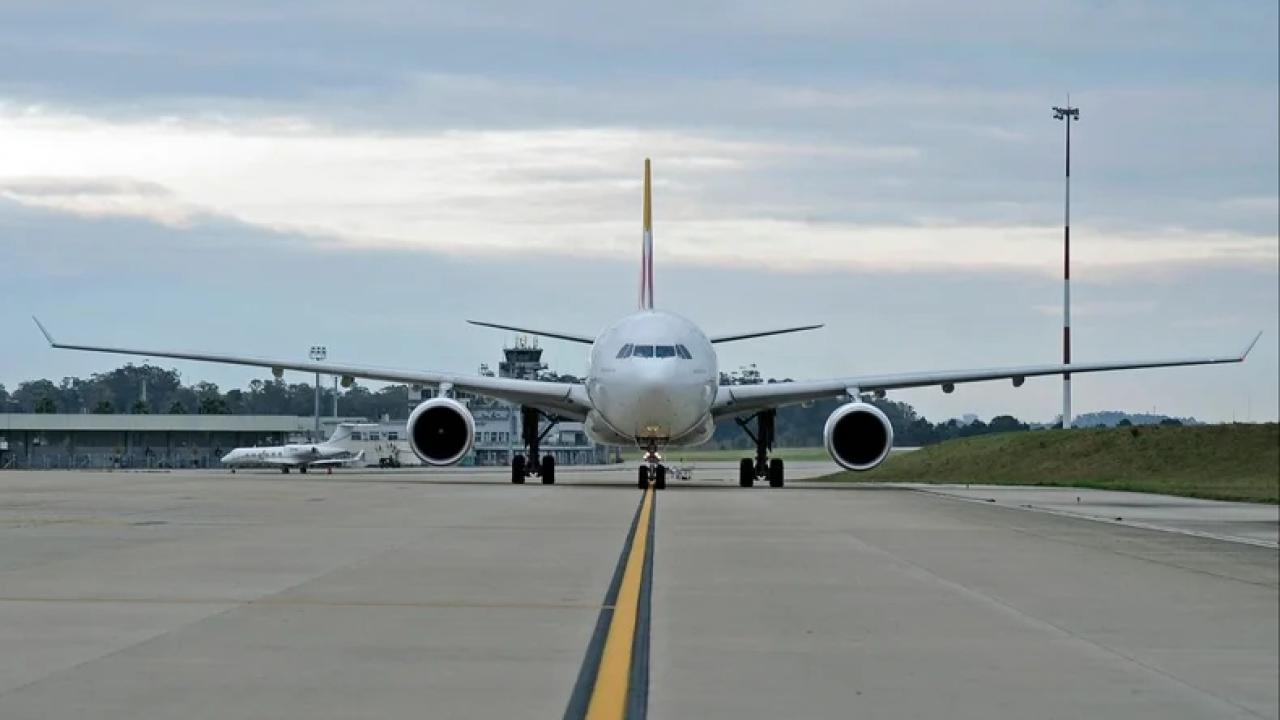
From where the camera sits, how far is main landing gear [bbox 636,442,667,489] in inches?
1582

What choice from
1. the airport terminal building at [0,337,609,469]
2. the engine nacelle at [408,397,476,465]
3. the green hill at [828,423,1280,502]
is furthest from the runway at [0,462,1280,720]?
the airport terminal building at [0,337,609,469]

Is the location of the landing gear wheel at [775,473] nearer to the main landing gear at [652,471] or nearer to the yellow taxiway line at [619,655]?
the main landing gear at [652,471]

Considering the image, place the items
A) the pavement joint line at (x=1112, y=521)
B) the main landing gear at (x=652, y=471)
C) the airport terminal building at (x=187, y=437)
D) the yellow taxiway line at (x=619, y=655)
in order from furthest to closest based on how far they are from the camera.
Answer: the airport terminal building at (x=187, y=437), the main landing gear at (x=652, y=471), the pavement joint line at (x=1112, y=521), the yellow taxiway line at (x=619, y=655)

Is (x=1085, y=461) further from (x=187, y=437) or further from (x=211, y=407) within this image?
(x=211, y=407)

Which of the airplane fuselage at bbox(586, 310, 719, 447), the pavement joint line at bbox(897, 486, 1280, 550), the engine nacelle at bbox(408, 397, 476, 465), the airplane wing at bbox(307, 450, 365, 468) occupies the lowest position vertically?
the airplane wing at bbox(307, 450, 365, 468)

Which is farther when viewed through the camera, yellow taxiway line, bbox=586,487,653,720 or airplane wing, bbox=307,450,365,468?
airplane wing, bbox=307,450,365,468

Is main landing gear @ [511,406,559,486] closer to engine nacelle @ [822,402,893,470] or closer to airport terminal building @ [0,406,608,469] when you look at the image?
engine nacelle @ [822,402,893,470]

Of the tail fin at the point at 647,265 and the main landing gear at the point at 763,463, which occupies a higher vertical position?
the tail fin at the point at 647,265

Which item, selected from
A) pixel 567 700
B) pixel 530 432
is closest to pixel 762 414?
pixel 530 432

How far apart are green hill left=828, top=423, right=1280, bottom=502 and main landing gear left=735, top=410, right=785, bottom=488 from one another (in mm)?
7372

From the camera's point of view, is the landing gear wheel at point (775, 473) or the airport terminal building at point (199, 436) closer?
the landing gear wheel at point (775, 473)

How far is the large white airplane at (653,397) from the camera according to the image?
3922cm

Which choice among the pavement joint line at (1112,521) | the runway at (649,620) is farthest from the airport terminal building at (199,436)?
the runway at (649,620)

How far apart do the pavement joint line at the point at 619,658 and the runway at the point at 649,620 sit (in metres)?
0.07
